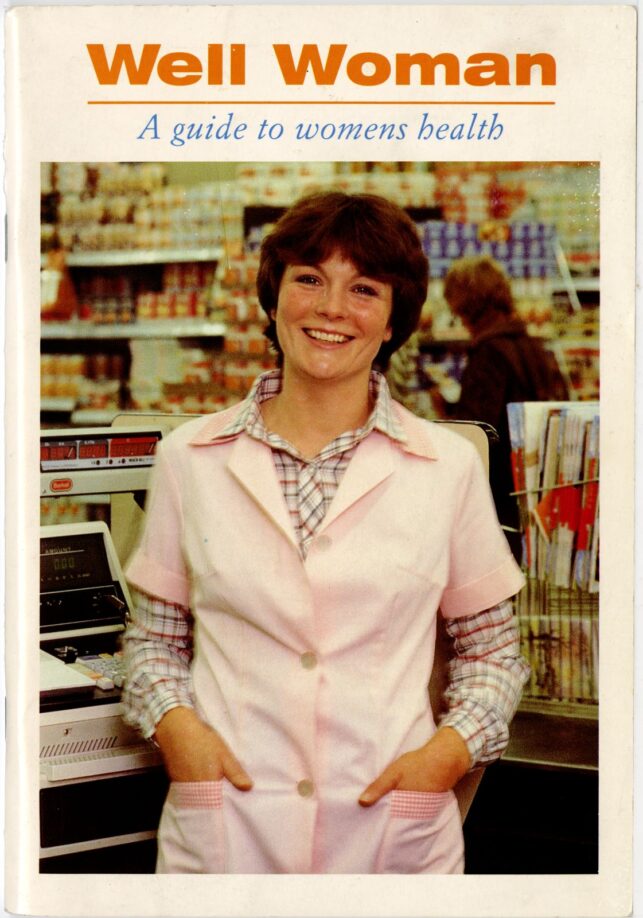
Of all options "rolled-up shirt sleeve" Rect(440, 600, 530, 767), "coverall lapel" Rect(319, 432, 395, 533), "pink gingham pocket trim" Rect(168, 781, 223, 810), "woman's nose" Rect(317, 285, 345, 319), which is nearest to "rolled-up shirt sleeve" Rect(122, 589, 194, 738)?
"pink gingham pocket trim" Rect(168, 781, 223, 810)

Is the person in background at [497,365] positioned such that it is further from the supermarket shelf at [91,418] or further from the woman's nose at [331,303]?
the supermarket shelf at [91,418]

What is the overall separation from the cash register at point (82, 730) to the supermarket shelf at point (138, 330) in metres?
0.18

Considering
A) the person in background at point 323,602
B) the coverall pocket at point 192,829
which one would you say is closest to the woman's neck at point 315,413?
the person in background at point 323,602

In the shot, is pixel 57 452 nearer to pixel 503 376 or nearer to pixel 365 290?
pixel 365 290

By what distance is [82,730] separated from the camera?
1.91m

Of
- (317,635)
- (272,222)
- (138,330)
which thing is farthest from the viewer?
(138,330)

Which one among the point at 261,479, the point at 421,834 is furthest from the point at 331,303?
the point at 421,834

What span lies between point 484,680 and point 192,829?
542 millimetres

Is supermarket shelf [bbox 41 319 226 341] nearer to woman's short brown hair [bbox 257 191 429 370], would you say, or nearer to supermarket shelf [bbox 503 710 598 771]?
woman's short brown hair [bbox 257 191 429 370]

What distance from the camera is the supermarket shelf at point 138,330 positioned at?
6.37 feet

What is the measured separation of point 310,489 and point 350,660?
0.94 ft

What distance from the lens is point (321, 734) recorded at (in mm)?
1790

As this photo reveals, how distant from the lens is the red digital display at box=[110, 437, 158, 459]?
2010 millimetres

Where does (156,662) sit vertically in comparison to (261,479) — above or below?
below
